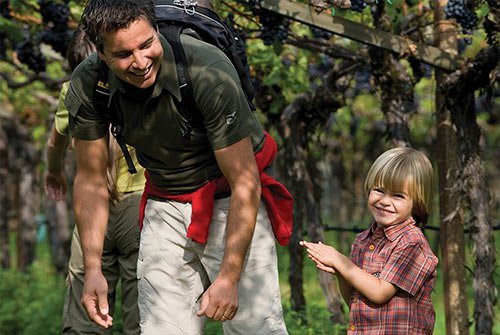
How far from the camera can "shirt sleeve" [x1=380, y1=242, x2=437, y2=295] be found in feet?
12.0

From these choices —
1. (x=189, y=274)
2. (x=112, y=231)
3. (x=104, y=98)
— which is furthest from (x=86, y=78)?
(x=112, y=231)

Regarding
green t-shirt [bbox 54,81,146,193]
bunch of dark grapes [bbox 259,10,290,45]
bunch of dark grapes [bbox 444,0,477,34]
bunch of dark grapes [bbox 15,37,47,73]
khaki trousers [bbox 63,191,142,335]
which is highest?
bunch of dark grapes [bbox 444,0,477,34]

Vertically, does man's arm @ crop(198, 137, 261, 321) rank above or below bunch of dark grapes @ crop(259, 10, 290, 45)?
below

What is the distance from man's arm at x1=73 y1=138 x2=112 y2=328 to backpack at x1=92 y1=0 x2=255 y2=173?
0.13 metres

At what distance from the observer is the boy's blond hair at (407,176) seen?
3.75 meters

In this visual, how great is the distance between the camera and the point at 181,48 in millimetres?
3508

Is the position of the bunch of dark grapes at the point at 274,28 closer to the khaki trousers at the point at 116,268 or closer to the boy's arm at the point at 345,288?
the khaki trousers at the point at 116,268

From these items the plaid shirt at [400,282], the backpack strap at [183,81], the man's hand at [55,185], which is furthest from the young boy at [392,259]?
the man's hand at [55,185]

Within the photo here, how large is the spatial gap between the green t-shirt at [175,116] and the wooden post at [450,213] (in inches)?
81.1

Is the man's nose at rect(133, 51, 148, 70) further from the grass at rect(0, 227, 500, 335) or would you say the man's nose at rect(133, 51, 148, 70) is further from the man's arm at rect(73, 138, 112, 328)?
the grass at rect(0, 227, 500, 335)

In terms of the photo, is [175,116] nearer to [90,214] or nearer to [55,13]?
[90,214]

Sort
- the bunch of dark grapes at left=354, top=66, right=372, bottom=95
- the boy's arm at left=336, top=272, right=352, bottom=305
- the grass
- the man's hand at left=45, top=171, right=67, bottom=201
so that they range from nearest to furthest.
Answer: the boy's arm at left=336, top=272, right=352, bottom=305 < the man's hand at left=45, top=171, right=67, bottom=201 < the grass < the bunch of dark grapes at left=354, top=66, right=372, bottom=95

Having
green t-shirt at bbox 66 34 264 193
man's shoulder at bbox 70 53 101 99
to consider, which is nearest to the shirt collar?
green t-shirt at bbox 66 34 264 193

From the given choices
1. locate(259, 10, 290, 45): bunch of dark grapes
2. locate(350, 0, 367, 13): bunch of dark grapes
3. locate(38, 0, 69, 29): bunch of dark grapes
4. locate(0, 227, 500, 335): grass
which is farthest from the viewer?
locate(38, 0, 69, 29): bunch of dark grapes
